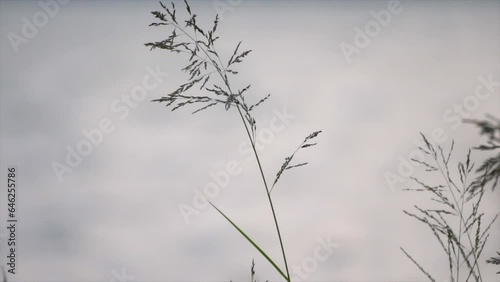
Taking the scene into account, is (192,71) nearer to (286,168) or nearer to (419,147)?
(286,168)

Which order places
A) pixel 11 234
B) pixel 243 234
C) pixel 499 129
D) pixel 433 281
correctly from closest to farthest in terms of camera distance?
pixel 499 129 → pixel 243 234 → pixel 433 281 → pixel 11 234

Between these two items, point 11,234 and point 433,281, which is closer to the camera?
point 433,281

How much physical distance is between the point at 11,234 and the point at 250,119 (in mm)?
6076

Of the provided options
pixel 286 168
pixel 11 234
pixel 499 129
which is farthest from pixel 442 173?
pixel 11 234

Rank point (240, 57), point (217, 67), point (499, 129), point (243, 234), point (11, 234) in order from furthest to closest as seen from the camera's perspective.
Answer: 1. point (11, 234)
2. point (240, 57)
3. point (217, 67)
4. point (243, 234)
5. point (499, 129)

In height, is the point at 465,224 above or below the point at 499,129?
below

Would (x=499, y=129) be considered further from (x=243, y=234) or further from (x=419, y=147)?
(x=419, y=147)

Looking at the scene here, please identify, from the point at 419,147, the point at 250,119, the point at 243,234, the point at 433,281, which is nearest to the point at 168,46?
the point at 250,119

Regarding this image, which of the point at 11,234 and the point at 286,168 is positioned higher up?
the point at 11,234

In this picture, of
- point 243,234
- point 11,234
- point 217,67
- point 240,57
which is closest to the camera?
point 243,234

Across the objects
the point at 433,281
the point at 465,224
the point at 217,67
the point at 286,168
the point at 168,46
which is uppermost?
the point at 168,46

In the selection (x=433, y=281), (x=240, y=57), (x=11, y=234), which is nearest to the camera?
(x=433, y=281)

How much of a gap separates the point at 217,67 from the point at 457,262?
1.32 m

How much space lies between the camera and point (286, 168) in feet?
5.86
